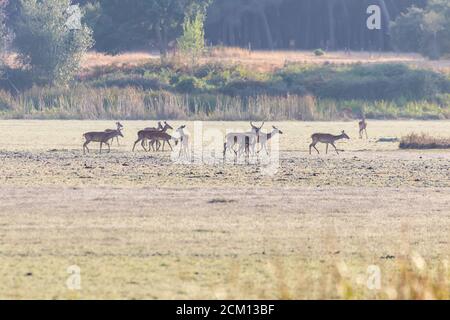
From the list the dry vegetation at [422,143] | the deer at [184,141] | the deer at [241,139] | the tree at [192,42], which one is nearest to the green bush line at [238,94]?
the tree at [192,42]

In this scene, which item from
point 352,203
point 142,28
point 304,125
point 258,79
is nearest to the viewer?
point 352,203

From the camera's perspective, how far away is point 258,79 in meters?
62.8

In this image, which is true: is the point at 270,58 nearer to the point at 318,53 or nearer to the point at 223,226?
the point at 318,53

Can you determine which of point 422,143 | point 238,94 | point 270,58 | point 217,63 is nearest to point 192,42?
point 217,63

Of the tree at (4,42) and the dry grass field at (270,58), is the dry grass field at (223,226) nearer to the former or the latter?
the dry grass field at (270,58)

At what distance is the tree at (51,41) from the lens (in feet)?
209

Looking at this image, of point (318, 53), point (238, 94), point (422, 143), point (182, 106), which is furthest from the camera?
point (318, 53)

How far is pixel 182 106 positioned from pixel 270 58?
17.7 m

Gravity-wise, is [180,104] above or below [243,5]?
below

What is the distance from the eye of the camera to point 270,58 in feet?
237

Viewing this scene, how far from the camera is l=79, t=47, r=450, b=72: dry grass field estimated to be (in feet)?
220
